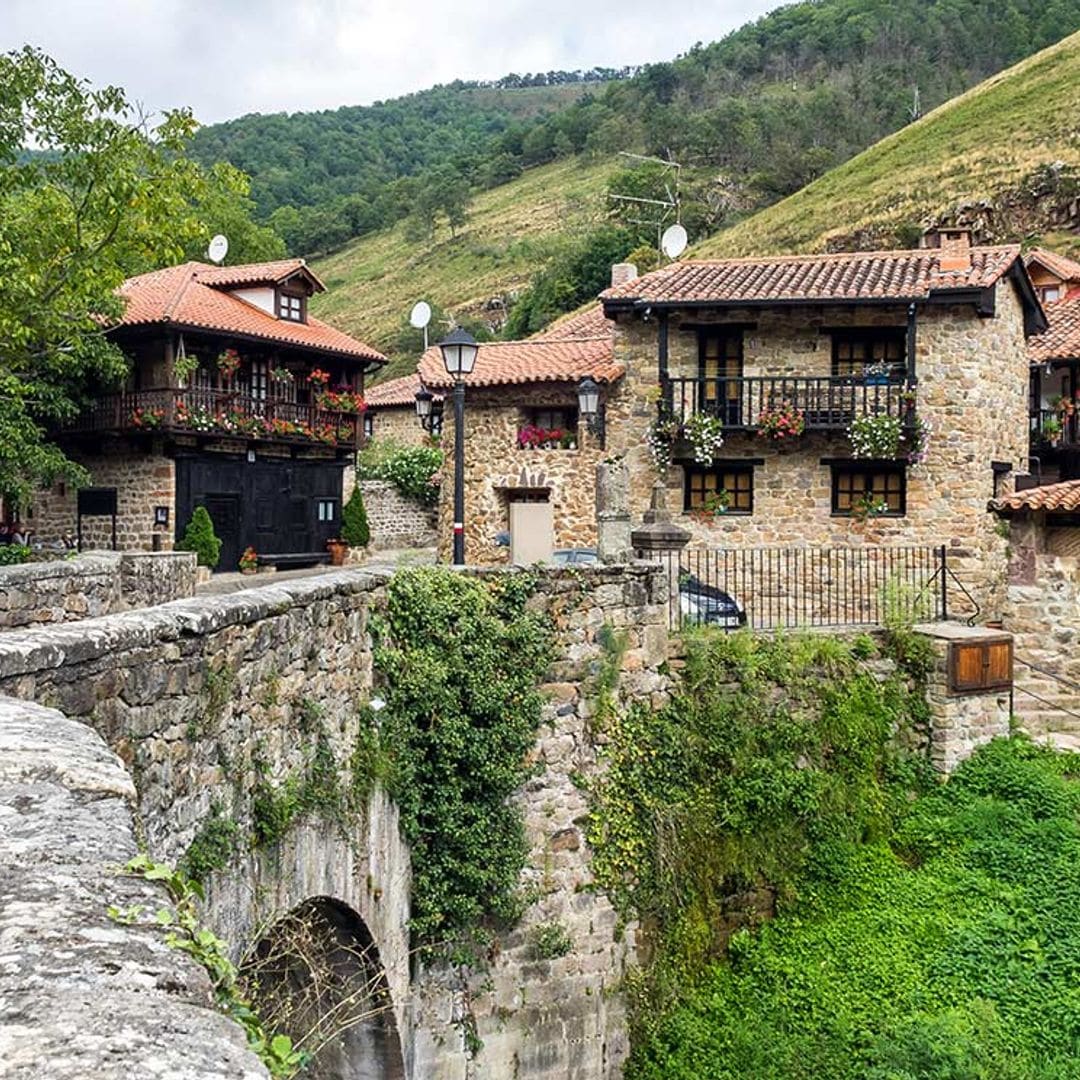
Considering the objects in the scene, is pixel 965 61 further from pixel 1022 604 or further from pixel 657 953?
pixel 657 953

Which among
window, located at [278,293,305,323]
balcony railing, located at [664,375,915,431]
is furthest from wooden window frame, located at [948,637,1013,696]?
window, located at [278,293,305,323]

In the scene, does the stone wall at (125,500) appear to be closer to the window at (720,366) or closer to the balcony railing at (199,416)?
the balcony railing at (199,416)

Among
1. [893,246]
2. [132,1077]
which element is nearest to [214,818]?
[132,1077]

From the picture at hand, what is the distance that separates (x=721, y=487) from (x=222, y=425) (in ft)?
42.2

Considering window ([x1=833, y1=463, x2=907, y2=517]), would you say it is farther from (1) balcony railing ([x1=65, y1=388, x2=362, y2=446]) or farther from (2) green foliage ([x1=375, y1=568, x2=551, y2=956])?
(1) balcony railing ([x1=65, y1=388, x2=362, y2=446])

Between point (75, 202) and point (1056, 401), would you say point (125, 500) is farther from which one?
point (1056, 401)

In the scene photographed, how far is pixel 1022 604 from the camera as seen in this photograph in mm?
15078

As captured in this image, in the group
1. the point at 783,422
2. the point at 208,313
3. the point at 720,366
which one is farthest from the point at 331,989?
the point at 208,313

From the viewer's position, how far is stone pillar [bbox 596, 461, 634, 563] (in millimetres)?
12047

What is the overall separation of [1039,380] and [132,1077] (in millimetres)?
27594

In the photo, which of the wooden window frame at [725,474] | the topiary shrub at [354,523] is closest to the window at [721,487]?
the wooden window frame at [725,474]

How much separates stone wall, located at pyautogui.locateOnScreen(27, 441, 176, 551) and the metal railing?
13.7 m

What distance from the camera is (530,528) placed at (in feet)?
76.1

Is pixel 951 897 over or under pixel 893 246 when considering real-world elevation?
under
